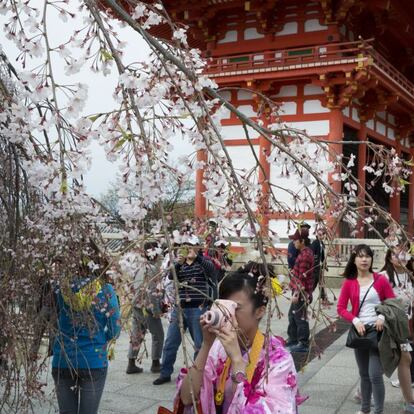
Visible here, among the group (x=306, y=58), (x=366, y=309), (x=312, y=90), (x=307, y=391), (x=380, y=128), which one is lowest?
(x=307, y=391)

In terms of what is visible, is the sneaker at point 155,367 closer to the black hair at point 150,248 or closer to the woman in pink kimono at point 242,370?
the black hair at point 150,248

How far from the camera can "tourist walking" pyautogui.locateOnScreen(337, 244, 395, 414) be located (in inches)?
169

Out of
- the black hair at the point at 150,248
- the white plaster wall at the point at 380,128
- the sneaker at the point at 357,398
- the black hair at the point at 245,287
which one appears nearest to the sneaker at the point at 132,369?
the sneaker at the point at 357,398

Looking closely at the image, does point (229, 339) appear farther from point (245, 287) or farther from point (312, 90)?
point (312, 90)

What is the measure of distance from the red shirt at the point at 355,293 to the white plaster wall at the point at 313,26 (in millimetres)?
9786

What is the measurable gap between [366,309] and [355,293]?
0.50 ft

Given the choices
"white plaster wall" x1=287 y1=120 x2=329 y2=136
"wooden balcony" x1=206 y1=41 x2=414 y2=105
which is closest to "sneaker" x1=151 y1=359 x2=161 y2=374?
"wooden balcony" x1=206 y1=41 x2=414 y2=105

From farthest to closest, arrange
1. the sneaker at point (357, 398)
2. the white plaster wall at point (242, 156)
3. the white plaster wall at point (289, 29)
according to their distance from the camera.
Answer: the white plaster wall at point (242, 156)
the white plaster wall at point (289, 29)
the sneaker at point (357, 398)

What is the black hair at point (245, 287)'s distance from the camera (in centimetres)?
225

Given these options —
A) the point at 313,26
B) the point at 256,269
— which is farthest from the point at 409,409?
the point at 313,26

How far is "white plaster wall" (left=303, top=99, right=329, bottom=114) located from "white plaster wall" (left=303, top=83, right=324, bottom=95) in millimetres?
189

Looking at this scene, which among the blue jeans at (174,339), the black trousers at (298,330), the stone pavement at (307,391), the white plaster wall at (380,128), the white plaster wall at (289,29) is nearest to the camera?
the stone pavement at (307,391)

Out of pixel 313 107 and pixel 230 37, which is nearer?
pixel 313 107

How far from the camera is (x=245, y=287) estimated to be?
7.41 feet
